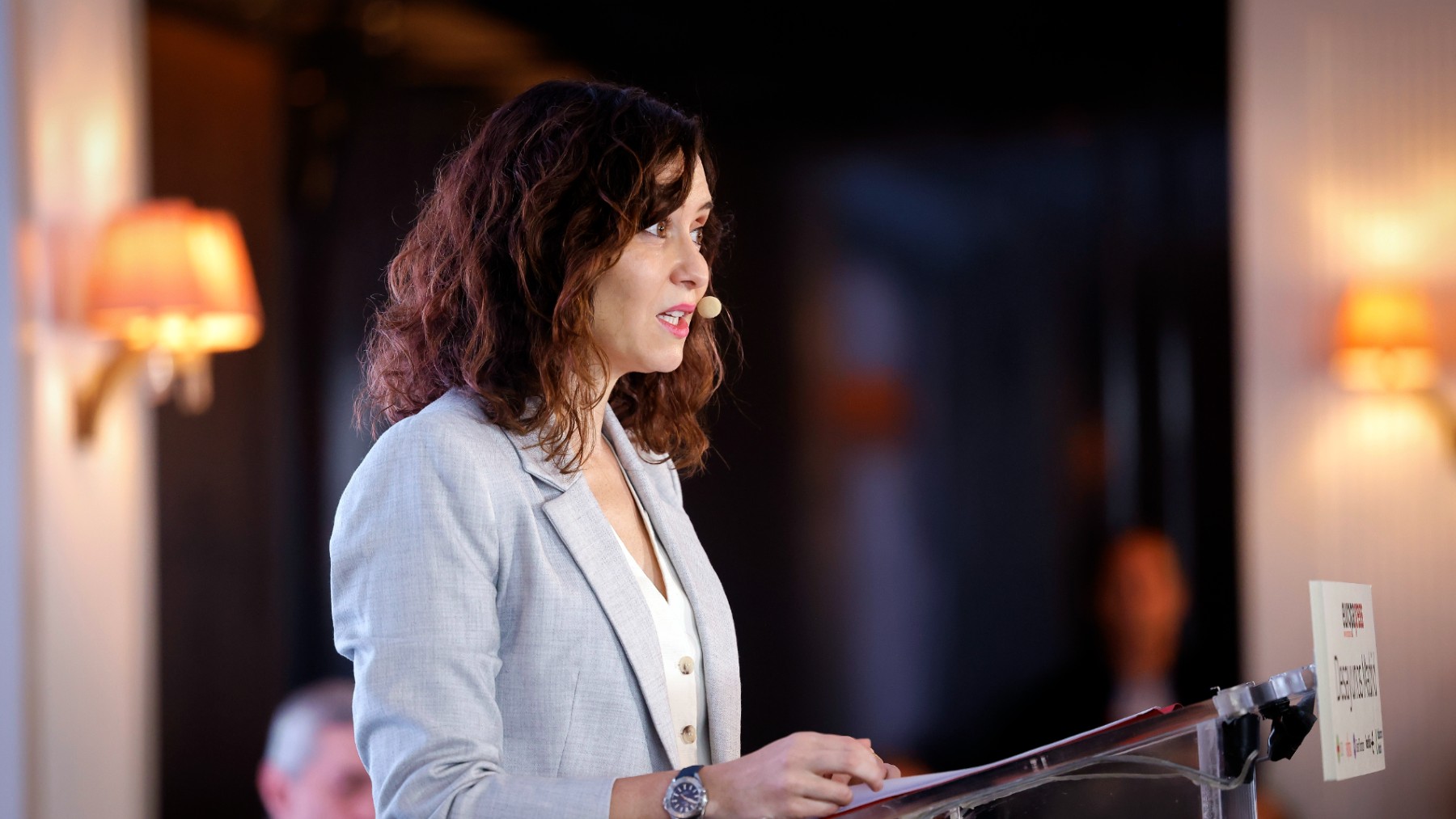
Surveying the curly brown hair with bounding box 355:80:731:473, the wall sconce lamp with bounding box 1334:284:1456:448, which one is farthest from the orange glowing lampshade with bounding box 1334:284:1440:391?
the curly brown hair with bounding box 355:80:731:473

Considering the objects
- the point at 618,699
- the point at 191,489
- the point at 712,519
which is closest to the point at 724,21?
the point at 712,519

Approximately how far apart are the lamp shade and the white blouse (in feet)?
7.04

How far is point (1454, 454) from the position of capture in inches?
148

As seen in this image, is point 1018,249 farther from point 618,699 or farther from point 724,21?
point 618,699

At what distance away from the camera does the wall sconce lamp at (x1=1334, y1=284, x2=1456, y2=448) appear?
3.72 meters

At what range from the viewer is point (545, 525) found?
124 cm

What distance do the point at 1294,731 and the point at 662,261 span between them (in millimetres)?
739

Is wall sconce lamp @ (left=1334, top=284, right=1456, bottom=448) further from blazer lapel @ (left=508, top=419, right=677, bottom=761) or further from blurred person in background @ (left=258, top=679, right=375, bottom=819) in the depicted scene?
blazer lapel @ (left=508, top=419, right=677, bottom=761)

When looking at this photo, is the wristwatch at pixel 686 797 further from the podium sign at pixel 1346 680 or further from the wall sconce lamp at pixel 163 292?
the wall sconce lamp at pixel 163 292

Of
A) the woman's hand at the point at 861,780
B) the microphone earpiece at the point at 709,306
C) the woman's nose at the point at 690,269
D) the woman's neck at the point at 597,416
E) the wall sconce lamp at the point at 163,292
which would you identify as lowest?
the woman's hand at the point at 861,780

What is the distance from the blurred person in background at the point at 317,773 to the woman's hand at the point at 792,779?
1.35 m

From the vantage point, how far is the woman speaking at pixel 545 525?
3.54ft

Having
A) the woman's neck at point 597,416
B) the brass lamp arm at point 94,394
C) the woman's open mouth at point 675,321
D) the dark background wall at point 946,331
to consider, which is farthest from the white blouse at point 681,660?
the dark background wall at point 946,331

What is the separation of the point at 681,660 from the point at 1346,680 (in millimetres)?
607
